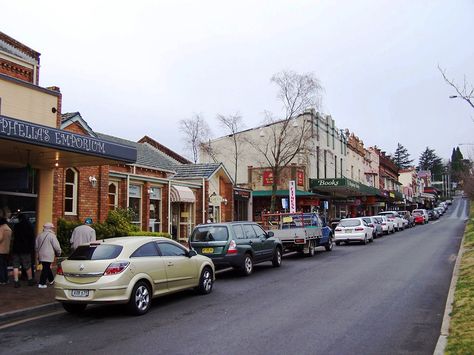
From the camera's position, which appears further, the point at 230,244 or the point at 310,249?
the point at 310,249

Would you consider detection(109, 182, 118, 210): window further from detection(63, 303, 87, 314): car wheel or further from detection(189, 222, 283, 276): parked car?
detection(63, 303, 87, 314): car wheel

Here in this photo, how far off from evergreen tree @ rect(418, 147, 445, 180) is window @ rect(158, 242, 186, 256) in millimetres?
160866

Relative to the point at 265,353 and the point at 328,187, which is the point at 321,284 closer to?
the point at 265,353

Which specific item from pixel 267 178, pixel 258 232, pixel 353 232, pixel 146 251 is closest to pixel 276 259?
pixel 258 232

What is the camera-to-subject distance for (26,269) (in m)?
12.5

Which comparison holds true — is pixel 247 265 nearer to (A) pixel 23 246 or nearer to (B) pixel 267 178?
(A) pixel 23 246

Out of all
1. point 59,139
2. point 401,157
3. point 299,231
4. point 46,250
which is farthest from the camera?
point 401,157

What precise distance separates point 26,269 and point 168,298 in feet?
13.3

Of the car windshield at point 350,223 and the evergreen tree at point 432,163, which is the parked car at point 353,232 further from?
the evergreen tree at point 432,163

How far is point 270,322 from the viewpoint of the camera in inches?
324

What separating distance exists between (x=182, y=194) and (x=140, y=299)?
1552 cm

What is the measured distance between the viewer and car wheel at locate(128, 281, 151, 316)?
355 inches

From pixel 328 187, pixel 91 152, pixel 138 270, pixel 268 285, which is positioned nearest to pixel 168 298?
pixel 138 270

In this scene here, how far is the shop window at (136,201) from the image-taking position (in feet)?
71.3
